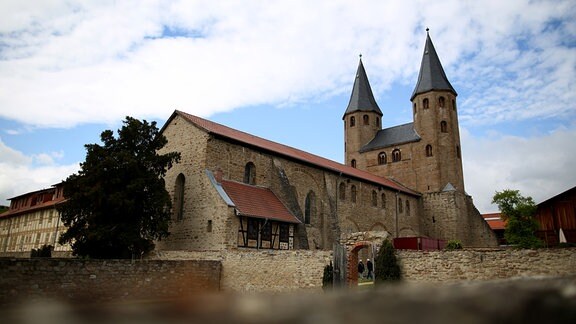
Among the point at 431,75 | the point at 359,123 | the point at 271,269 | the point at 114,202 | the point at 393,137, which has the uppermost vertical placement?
the point at 431,75

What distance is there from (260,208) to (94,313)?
21.6 meters

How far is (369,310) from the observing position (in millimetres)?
1907

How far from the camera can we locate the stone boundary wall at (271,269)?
60.0ft

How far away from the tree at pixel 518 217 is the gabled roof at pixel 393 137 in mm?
15362

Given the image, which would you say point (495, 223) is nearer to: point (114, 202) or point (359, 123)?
point (359, 123)

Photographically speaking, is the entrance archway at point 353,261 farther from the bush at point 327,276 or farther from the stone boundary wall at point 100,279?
the stone boundary wall at point 100,279

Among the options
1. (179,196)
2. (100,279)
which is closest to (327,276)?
(100,279)

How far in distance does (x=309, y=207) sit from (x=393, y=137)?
22.6 m

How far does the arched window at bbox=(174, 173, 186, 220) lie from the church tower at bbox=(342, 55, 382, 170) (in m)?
27.9

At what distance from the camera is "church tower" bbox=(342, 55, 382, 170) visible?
5028cm

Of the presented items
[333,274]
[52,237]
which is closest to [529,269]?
[333,274]

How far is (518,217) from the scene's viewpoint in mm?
30016

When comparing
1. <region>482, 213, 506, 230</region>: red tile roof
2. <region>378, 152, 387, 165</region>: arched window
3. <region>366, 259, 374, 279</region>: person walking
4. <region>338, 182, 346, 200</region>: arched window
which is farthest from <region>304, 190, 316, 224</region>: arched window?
<region>482, 213, 506, 230</region>: red tile roof

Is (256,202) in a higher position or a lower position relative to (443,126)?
lower
